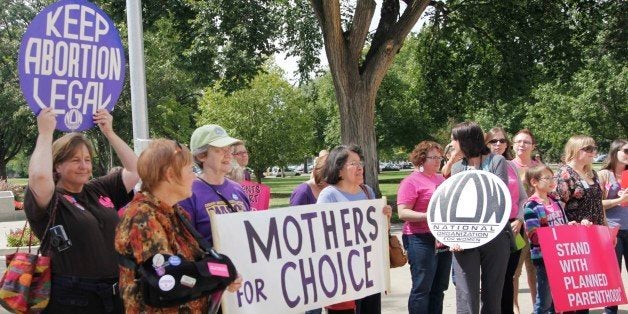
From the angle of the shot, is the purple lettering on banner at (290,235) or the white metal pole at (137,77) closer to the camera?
the purple lettering on banner at (290,235)

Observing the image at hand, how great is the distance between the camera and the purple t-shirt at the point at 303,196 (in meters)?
6.05

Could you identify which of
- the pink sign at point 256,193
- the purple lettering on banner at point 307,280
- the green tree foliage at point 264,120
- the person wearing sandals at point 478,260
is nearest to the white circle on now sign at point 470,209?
the person wearing sandals at point 478,260

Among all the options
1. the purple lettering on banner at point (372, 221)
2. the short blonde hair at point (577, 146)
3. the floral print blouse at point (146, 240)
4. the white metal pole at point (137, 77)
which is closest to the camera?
the floral print blouse at point (146, 240)

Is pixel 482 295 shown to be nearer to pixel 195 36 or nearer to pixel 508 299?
pixel 508 299

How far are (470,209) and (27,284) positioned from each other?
Answer: 3145 millimetres

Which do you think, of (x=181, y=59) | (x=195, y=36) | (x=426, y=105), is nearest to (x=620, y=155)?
(x=195, y=36)

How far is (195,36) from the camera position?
17359mm

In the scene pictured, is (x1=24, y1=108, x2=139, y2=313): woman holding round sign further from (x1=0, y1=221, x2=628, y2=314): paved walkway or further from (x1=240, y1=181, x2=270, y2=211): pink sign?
(x1=240, y1=181, x2=270, y2=211): pink sign

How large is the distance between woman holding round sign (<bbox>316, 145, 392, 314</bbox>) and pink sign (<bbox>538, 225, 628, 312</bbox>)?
5.84ft

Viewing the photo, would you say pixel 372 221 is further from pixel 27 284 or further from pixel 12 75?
pixel 12 75

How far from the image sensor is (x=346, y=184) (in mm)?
5516

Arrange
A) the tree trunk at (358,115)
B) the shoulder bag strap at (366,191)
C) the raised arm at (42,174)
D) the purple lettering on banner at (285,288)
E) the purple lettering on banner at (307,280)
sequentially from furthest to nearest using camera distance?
1. the tree trunk at (358,115)
2. the shoulder bag strap at (366,191)
3. the purple lettering on banner at (307,280)
4. the purple lettering on banner at (285,288)
5. the raised arm at (42,174)

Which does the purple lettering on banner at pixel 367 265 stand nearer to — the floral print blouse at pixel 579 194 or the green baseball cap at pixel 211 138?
the green baseball cap at pixel 211 138

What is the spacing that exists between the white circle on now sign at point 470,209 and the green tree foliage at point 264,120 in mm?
33839
